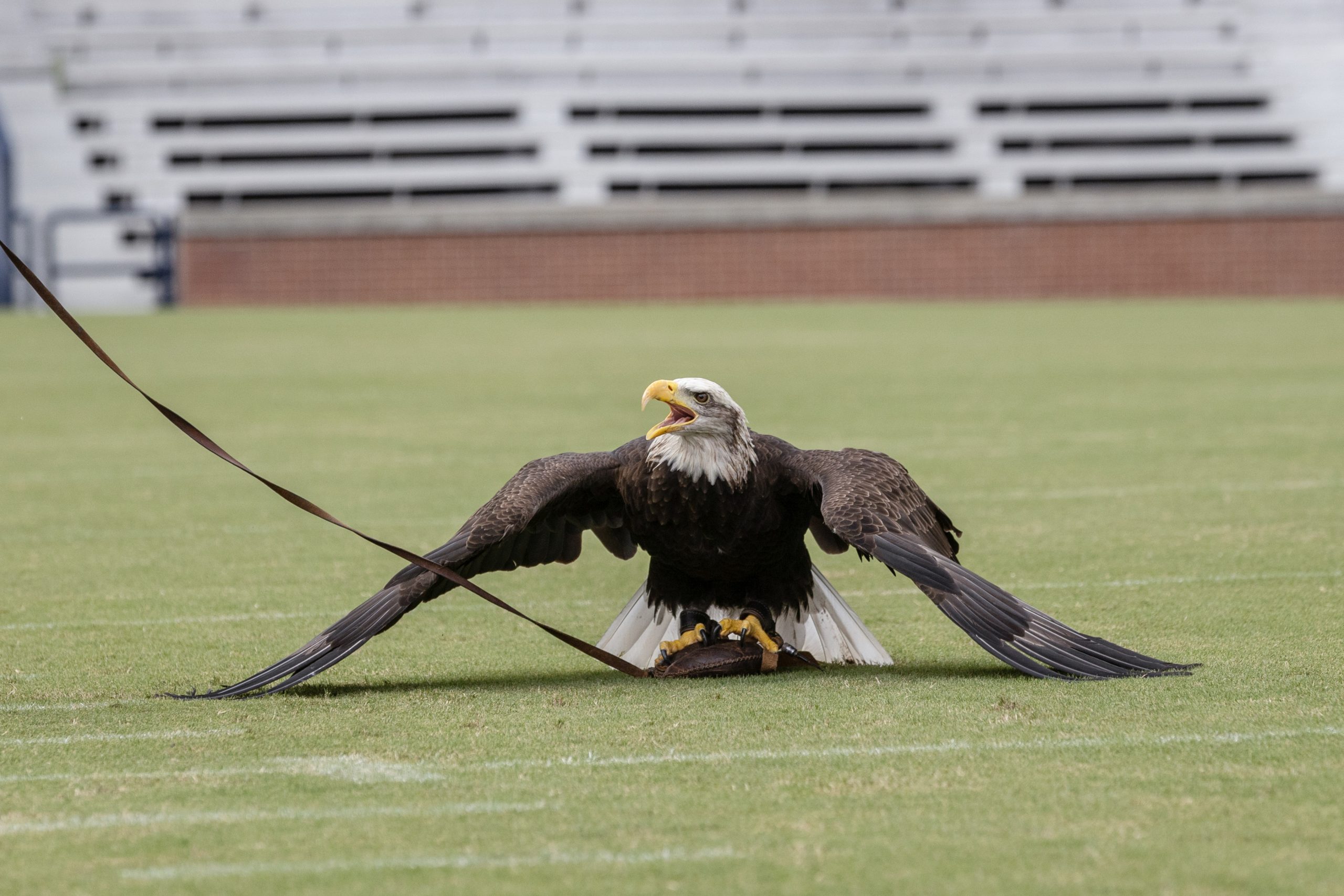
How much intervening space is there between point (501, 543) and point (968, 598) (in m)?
1.36

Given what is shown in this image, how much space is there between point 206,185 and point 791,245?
49.9 ft

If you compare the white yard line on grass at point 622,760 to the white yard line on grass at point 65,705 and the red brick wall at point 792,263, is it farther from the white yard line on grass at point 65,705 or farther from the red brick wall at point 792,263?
the red brick wall at point 792,263

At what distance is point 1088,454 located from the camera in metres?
10.8

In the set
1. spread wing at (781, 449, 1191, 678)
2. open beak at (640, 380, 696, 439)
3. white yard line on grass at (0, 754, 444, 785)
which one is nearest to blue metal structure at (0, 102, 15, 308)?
open beak at (640, 380, 696, 439)

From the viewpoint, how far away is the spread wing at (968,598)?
4738 millimetres

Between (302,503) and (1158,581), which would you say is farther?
(1158,581)

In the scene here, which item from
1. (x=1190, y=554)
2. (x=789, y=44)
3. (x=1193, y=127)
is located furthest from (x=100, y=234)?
(x=1190, y=554)

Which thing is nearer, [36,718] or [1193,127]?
[36,718]

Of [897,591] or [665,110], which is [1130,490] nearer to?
[897,591]

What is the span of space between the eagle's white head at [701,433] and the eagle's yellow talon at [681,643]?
1.70ft

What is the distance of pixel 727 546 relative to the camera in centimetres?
512

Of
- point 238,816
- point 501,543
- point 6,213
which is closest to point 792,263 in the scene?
point 6,213

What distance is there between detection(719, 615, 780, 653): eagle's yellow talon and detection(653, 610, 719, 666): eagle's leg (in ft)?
0.16

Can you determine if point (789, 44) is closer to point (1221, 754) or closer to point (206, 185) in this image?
point (206, 185)
